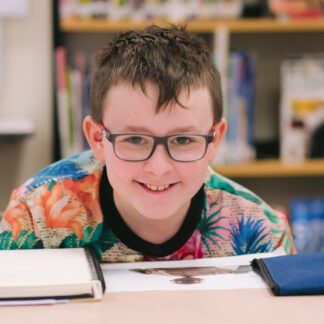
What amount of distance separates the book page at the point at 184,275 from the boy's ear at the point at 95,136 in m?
0.22

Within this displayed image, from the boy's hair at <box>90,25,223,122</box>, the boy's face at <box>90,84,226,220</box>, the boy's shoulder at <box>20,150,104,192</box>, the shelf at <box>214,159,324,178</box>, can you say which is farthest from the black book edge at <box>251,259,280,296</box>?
the shelf at <box>214,159,324,178</box>

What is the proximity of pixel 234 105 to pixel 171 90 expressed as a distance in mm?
1157

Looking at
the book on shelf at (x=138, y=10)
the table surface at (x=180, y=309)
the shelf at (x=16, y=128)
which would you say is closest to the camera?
the table surface at (x=180, y=309)

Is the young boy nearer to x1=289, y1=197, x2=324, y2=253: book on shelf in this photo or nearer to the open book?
the open book

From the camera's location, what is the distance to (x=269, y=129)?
2.38 metres

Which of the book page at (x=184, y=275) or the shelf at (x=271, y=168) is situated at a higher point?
the book page at (x=184, y=275)

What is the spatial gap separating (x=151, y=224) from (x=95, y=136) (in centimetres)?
21

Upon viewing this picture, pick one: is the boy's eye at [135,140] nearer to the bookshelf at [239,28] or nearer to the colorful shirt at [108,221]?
the colorful shirt at [108,221]

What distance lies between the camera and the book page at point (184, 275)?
854 mm

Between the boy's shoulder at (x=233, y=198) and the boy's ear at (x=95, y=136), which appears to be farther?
the boy's shoulder at (x=233, y=198)

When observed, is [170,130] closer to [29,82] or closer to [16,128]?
[16,128]

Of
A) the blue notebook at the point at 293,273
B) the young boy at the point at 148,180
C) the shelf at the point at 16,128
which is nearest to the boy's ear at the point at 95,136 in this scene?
the young boy at the point at 148,180

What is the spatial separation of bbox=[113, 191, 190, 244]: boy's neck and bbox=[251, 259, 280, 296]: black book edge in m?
0.23

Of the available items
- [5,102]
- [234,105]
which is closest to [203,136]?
[234,105]
